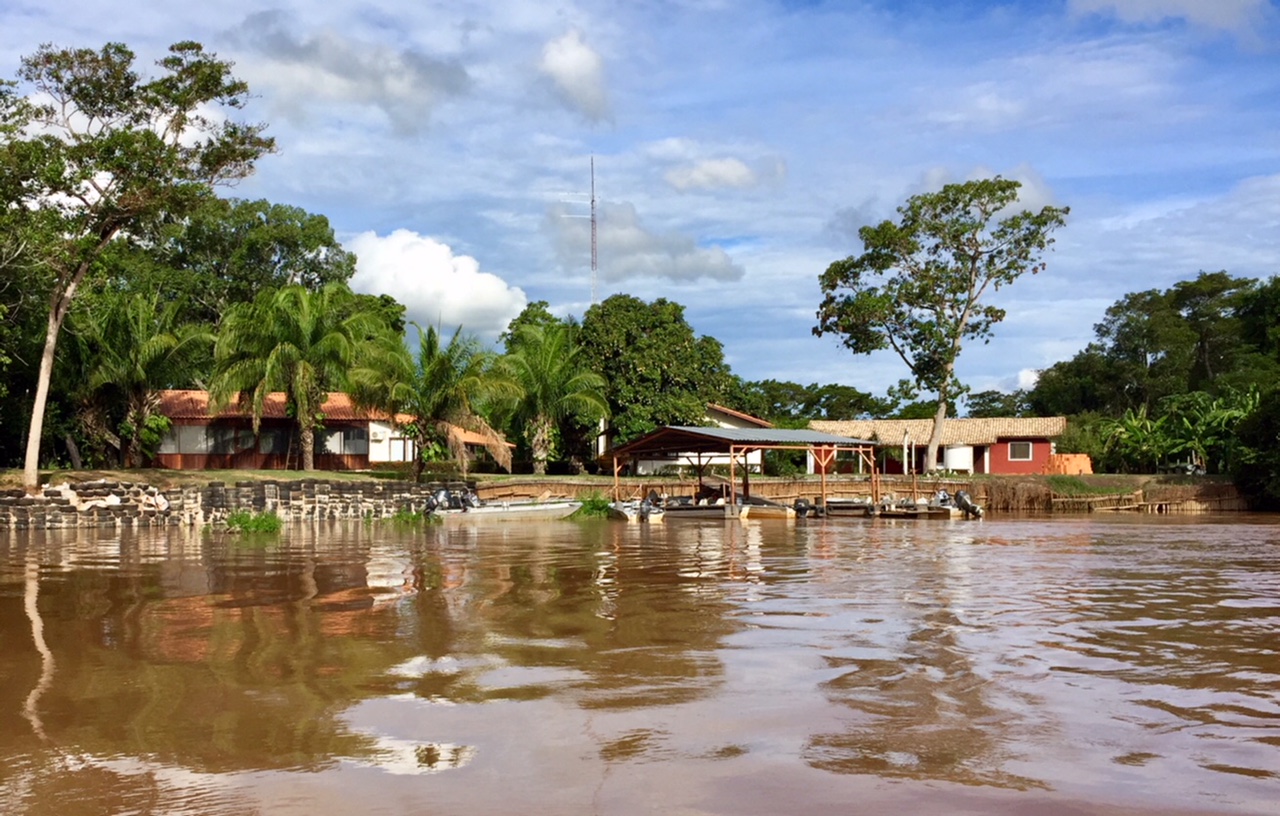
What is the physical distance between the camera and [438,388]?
3488 centimetres

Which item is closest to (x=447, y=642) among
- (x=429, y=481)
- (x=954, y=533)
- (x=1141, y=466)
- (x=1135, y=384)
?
(x=954, y=533)

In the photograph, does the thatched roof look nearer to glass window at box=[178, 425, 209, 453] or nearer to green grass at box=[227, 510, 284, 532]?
glass window at box=[178, 425, 209, 453]

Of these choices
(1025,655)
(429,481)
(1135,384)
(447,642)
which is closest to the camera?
(1025,655)

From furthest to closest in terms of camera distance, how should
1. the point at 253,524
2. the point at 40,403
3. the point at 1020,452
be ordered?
the point at 1020,452 → the point at 40,403 → the point at 253,524

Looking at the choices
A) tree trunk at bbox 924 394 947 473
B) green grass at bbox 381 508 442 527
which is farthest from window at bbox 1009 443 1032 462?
green grass at bbox 381 508 442 527

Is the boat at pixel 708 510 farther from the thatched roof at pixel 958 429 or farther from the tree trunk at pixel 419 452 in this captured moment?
the thatched roof at pixel 958 429

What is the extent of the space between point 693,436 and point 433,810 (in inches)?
1011

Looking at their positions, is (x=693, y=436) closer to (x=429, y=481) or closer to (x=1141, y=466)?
(x=429, y=481)

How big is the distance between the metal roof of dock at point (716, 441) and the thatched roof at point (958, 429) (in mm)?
21589

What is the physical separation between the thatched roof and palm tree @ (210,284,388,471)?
27725 millimetres

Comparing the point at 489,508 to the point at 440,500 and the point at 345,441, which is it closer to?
the point at 440,500

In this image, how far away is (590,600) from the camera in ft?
40.0

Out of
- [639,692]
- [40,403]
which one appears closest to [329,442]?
[40,403]

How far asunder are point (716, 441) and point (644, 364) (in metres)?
14.6
